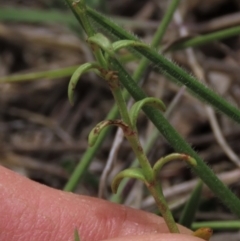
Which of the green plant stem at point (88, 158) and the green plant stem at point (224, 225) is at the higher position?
the green plant stem at point (88, 158)

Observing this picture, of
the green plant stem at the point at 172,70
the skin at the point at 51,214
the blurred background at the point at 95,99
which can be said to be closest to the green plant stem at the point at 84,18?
the green plant stem at the point at 172,70

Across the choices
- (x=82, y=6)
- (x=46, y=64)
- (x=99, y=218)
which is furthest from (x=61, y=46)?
(x=82, y=6)

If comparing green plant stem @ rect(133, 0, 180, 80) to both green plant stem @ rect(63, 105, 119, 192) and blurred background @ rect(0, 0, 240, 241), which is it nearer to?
green plant stem @ rect(63, 105, 119, 192)

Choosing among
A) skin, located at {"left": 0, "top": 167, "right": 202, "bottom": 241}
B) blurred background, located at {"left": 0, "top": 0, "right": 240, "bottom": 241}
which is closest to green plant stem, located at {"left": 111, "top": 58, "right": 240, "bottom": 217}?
skin, located at {"left": 0, "top": 167, "right": 202, "bottom": 241}

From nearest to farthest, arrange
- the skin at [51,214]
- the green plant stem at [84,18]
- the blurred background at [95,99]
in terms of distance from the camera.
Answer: the green plant stem at [84,18] → the skin at [51,214] → the blurred background at [95,99]

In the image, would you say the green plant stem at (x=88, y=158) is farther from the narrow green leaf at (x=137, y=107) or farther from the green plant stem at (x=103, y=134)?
the narrow green leaf at (x=137, y=107)
